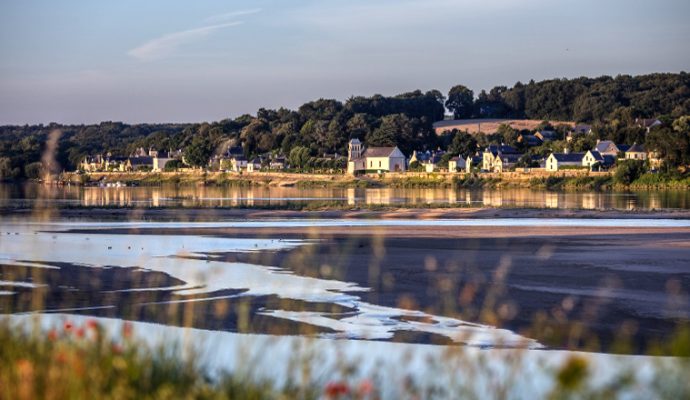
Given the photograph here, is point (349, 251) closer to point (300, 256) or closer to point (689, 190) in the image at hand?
point (300, 256)

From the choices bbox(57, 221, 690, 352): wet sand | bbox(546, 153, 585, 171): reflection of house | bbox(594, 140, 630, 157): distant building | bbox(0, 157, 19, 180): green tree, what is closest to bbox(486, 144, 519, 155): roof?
bbox(594, 140, 630, 157): distant building

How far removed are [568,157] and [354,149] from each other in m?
44.6

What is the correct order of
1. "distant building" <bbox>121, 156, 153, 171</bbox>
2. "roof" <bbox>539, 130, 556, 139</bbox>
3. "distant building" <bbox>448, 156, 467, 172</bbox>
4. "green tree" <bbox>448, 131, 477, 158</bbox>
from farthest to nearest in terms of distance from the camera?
"distant building" <bbox>121, 156, 153, 171</bbox> → "roof" <bbox>539, 130, 556, 139</bbox> → "green tree" <bbox>448, 131, 477, 158</bbox> → "distant building" <bbox>448, 156, 467, 172</bbox>

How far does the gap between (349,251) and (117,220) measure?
18.2 m

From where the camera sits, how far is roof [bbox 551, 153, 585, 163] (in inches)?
4122

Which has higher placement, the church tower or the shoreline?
the church tower

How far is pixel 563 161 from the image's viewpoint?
342 ft

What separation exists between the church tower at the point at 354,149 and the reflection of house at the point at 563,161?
40.2 meters

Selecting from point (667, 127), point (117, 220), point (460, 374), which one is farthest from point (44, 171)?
point (460, 374)

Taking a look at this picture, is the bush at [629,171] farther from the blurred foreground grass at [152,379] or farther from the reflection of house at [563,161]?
the blurred foreground grass at [152,379]

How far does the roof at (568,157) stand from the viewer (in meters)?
105

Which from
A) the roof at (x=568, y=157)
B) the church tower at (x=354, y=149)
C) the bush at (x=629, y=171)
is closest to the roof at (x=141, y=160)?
the church tower at (x=354, y=149)

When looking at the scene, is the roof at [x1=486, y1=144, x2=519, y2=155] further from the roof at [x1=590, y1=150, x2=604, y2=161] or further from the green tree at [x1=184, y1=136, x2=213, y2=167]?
the green tree at [x1=184, y1=136, x2=213, y2=167]

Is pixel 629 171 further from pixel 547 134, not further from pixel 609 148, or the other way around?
pixel 547 134
